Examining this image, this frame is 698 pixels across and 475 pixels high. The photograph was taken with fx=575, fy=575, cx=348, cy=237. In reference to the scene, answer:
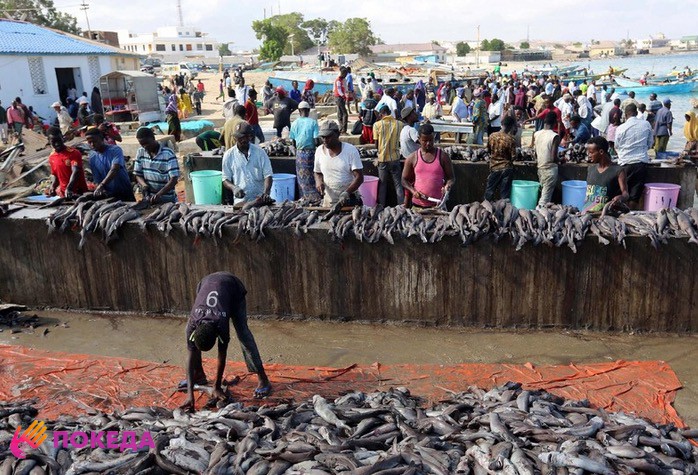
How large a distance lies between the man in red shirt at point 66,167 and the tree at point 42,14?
54.7m

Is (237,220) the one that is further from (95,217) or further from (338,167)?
(95,217)

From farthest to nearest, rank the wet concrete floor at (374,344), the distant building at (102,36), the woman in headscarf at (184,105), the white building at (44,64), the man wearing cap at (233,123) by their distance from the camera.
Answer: the distant building at (102,36), the woman in headscarf at (184,105), the white building at (44,64), the man wearing cap at (233,123), the wet concrete floor at (374,344)

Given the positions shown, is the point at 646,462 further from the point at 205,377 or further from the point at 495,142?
the point at 495,142

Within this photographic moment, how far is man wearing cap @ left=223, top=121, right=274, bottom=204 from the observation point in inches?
305

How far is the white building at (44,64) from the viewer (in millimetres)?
26656

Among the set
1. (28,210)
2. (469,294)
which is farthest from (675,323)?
(28,210)

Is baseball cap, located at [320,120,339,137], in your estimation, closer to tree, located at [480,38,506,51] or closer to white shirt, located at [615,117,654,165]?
white shirt, located at [615,117,654,165]

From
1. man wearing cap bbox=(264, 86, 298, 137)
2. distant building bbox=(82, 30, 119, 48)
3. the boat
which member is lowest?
the boat

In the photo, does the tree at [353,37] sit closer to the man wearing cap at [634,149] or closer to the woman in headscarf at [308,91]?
the woman in headscarf at [308,91]

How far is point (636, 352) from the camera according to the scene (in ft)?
21.5

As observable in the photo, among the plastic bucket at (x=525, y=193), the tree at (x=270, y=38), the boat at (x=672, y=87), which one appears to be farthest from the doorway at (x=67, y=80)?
the tree at (x=270, y=38)

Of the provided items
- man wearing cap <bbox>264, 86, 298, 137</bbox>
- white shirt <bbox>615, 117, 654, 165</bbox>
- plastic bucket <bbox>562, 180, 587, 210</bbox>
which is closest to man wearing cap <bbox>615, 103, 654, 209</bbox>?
white shirt <bbox>615, 117, 654, 165</bbox>

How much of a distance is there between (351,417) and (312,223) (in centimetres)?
309

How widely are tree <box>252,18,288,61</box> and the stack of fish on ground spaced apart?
8376 centimetres
